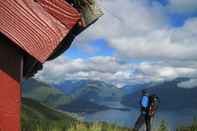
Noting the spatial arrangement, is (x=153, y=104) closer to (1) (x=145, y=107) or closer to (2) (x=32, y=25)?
(1) (x=145, y=107)

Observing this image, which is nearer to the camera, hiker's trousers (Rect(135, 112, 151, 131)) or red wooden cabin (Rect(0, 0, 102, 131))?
red wooden cabin (Rect(0, 0, 102, 131))

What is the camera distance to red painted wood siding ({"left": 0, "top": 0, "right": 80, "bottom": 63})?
1949mm

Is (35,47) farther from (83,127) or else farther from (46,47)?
(83,127)

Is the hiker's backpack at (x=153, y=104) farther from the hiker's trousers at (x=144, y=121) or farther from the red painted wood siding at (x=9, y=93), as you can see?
the red painted wood siding at (x=9, y=93)

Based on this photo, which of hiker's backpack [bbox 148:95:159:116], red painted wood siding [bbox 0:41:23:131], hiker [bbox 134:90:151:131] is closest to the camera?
red painted wood siding [bbox 0:41:23:131]

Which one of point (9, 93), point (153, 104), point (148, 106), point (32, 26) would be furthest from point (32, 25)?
point (148, 106)

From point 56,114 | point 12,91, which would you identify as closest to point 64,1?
point 12,91

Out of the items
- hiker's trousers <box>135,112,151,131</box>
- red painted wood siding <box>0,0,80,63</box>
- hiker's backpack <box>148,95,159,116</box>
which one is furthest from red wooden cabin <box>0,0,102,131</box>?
hiker's backpack <box>148,95,159,116</box>

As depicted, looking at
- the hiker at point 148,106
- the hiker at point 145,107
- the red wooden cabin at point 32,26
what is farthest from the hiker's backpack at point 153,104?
the red wooden cabin at point 32,26

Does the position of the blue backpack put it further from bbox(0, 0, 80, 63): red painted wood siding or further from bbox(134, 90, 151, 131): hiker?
bbox(0, 0, 80, 63): red painted wood siding

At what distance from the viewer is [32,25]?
1.96 metres

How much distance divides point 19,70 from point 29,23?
19cm

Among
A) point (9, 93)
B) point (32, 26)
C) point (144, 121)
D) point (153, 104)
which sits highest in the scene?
point (32, 26)

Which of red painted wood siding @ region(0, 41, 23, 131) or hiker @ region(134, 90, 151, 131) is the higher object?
red painted wood siding @ region(0, 41, 23, 131)
